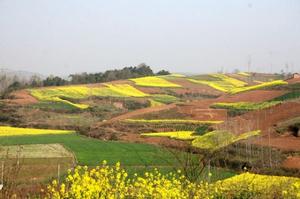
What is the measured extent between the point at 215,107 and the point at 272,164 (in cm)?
2881

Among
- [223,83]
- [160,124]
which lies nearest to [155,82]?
[223,83]

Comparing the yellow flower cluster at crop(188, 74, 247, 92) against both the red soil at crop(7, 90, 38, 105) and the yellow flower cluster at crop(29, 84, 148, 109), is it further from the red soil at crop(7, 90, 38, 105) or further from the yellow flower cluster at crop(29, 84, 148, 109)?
the red soil at crop(7, 90, 38, 105)

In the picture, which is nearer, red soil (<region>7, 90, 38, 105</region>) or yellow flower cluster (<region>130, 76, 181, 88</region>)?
red soil (<region>7, 90, 38, 105</region>)

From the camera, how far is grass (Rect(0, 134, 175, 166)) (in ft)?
92.6

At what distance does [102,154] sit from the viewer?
31469 millimetres

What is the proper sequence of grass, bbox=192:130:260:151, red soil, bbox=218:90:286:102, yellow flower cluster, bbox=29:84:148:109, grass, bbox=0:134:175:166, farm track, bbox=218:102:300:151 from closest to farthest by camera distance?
grass, bbox=0:134:175:166 < farm track, bbox=218:102:300:151 < grass, bbox=192:130:260:151 < red soil, bbox=218:90:286:102 < yellow flower cluster, bbox=29:84:148:109

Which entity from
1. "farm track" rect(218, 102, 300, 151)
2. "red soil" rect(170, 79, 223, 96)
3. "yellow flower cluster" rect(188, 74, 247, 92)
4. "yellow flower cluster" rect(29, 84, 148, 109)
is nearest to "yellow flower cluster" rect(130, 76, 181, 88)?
"red soil" rect(170, 79, 223, 96)

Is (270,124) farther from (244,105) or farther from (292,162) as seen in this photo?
(244,105)

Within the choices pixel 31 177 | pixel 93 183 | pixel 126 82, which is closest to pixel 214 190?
pixel 93 183

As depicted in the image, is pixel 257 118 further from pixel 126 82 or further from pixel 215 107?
pixel 126 82

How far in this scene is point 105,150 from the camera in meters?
33.5

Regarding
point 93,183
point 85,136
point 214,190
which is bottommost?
point 85,136

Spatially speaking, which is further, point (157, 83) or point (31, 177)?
point (157, 83)

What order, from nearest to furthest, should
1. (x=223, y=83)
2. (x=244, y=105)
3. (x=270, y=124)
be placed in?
(x=270, y=124) → (x=244, y=105) → (x=223, y=83)
